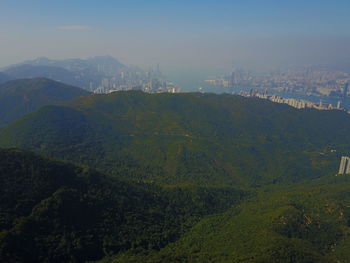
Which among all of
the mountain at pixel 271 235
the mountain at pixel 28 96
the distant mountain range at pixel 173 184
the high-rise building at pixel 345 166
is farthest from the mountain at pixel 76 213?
the mountain at pixel 28 96

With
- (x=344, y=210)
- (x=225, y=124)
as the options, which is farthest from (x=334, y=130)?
(x=344, y=210)

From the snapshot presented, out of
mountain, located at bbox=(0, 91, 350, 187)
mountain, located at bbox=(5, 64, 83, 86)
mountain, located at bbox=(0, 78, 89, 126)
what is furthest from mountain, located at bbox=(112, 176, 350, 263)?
mountain, located at bbox=(5, 64, 83, 86)

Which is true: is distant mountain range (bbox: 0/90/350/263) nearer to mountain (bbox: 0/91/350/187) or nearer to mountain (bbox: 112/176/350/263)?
mountain (bbox: 112/176/350/263)

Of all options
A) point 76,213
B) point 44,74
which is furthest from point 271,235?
point 44,74

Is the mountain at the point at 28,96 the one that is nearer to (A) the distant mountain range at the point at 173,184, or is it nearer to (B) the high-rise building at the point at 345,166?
(A) the distant mountain range at the point at 173,184

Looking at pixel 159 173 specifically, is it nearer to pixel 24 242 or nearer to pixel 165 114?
pixel 165 114

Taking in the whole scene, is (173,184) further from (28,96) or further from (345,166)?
(28,96)

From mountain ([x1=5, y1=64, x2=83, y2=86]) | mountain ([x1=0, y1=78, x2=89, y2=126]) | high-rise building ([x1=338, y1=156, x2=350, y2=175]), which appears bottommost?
high-rise building ([x1=338, y1=156, x2=350, y2=175])
